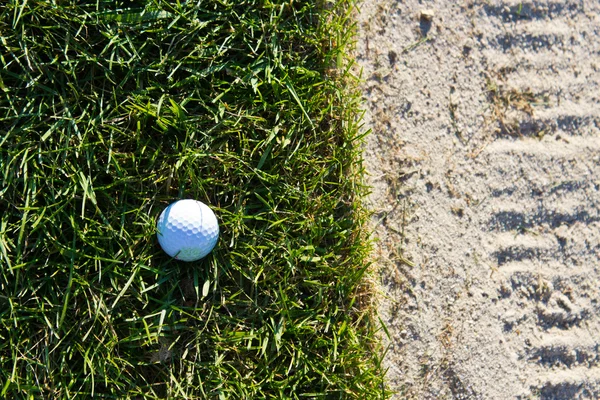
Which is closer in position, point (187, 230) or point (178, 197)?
point (187, 230)

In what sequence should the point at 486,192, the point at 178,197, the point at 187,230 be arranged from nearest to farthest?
1. the point at 187,230
2. the point at 178,197
3. the point at 486,192

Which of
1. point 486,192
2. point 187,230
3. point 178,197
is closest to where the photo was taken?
point 187,230

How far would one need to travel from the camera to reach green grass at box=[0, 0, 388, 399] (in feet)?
6.77

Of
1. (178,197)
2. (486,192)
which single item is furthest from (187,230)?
(486,192)

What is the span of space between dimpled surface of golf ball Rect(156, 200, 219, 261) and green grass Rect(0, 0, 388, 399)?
2.4 inches

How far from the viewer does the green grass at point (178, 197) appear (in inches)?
81.3

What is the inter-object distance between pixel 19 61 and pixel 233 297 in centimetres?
108

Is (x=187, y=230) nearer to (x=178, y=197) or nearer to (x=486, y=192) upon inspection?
(x=178, y=197)

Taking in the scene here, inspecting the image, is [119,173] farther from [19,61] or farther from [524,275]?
[524,275]

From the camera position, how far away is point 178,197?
2.17 meters

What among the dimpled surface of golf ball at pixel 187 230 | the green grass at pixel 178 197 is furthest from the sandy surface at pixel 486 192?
the dimpled surface of golf ball at pixel 187 230

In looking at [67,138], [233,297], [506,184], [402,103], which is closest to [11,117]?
[67,138]

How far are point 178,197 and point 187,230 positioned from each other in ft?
0.54

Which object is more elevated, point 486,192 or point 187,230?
point 486,192
